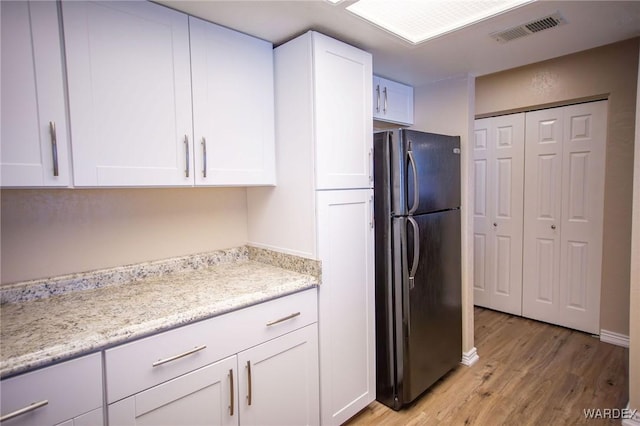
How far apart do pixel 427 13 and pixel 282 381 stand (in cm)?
193

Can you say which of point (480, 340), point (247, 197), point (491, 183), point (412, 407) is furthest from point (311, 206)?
point (491, 183)

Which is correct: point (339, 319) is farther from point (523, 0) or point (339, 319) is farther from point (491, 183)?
point (491, 183)

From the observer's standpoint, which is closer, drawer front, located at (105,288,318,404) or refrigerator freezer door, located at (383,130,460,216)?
drawer front, located at (105,288,318,404)

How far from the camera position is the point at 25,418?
1.04 meters

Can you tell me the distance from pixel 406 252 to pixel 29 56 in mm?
1931

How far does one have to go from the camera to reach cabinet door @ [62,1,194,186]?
1339mm

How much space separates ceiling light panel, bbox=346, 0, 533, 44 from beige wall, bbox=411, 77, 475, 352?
2.59 feet

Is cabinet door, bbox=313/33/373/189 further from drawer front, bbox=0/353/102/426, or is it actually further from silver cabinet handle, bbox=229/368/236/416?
drawer front, bbox=0/353/102/426

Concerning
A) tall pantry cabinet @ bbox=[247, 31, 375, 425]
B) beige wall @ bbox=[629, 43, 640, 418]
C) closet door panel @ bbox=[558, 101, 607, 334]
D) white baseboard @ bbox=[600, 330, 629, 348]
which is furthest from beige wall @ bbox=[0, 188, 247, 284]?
white baseboard @ bbox=[600, 330, 629, 348]

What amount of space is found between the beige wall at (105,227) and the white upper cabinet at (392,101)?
4.03 ft

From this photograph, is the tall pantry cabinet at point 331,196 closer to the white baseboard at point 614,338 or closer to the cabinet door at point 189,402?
the cabinet door at point 189,402

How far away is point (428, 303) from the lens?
7.42ft

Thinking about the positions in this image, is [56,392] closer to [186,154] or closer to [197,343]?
[197,343]

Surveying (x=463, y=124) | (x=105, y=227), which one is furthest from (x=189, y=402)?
(x=463, y=124)
